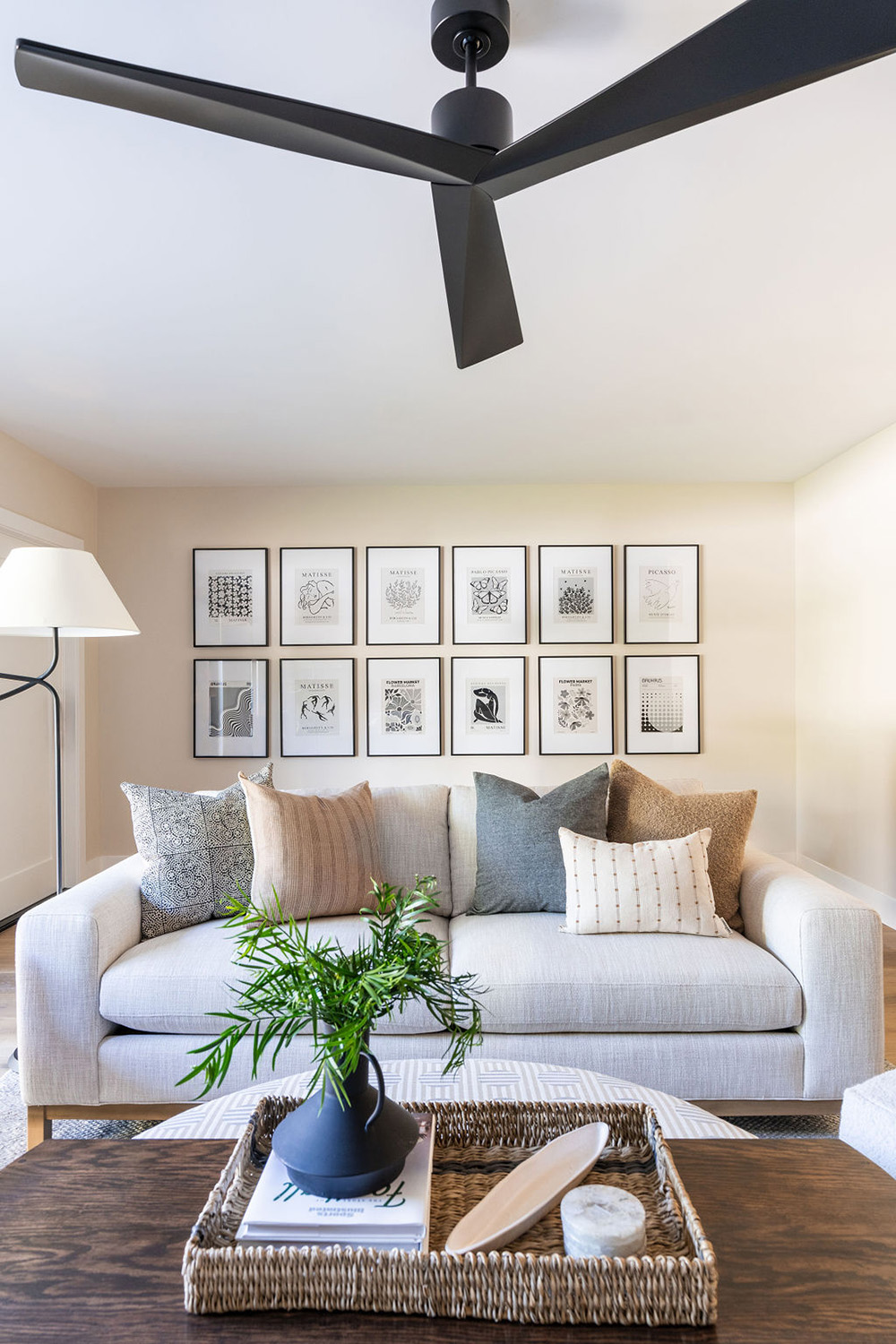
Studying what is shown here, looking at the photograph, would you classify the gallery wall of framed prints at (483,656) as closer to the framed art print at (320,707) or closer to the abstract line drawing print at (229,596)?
the framed art print at (320,707)

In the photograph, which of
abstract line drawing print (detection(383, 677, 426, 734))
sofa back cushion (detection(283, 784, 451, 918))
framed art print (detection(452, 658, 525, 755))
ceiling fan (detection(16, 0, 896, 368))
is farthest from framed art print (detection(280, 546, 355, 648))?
ceiling fan (detection(16, 0, 896, 368))

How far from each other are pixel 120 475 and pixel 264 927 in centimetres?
468

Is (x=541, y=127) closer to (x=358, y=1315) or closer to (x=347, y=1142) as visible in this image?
(x=347, y=1142)

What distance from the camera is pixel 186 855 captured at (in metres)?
2.62

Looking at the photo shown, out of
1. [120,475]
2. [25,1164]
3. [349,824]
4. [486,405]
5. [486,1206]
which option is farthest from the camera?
[120,475]

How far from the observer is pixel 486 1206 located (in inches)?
41.5

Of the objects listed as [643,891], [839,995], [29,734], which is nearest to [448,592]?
[29,734]

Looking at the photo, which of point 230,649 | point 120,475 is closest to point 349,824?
point 230,649

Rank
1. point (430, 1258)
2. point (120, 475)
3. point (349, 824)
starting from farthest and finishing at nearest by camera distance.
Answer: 1. point (120, 475)
2. point (349, 824)
3. point (430, 1258)

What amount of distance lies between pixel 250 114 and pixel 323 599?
4228mm

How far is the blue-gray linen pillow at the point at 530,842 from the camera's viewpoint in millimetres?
2697

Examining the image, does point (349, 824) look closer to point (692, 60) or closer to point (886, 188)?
point (692, 60)

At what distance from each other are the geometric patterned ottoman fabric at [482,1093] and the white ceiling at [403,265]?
2.09 metres

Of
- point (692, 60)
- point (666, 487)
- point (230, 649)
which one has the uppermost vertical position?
point (666, 487)
